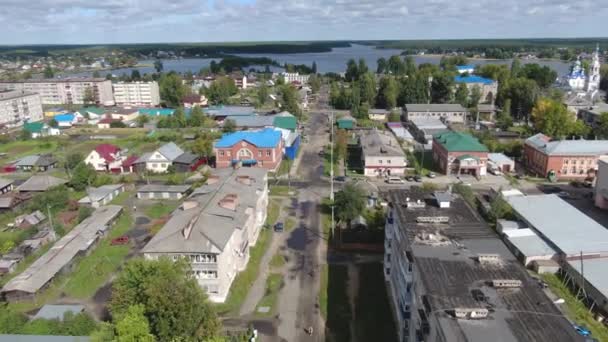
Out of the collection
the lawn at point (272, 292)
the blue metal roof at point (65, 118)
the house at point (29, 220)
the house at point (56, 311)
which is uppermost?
the blue metal roof at point (65, 118)

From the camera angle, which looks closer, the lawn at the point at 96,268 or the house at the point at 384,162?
the lawn at the point at 96,268

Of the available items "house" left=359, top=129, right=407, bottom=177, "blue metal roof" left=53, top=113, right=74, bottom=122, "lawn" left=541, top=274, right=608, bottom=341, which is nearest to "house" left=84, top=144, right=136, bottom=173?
"house" left=359, top=129, right=407, bottom=177

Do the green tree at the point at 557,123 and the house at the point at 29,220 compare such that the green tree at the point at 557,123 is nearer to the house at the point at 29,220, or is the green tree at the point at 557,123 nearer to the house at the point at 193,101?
the house at the point at 29,220

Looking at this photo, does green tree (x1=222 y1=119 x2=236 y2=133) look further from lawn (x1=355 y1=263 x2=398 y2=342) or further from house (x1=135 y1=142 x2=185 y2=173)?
lawn (x1=355 y1=263 x2=398 y2=342)

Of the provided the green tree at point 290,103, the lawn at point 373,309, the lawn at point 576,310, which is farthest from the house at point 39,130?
the lawn at point 576,310

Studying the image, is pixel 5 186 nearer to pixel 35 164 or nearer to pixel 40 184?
pixel 40 184

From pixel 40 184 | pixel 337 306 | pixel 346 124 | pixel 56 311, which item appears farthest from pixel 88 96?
pixel 337 306
